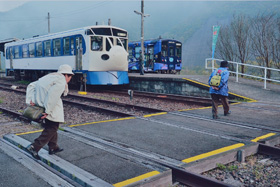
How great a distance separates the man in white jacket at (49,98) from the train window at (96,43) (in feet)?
34.1

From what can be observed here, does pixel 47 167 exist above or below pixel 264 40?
below

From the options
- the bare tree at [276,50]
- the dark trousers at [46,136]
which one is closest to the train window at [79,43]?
the dark trousers at [46,136]

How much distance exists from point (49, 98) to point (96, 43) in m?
10.8

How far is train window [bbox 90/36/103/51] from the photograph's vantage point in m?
14.3

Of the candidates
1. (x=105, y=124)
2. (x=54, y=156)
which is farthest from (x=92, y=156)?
(x=105, y=124)

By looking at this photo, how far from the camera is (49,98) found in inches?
158

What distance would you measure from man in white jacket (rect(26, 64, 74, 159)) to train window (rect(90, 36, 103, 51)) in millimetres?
10382

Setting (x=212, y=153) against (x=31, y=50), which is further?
(x=31, y=50)

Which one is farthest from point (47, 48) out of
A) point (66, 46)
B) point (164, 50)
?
point (164, 50)

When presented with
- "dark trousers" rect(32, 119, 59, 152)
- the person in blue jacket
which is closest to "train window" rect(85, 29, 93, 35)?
the person in blue jacket

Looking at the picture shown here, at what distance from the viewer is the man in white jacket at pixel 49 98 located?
4.03 metres

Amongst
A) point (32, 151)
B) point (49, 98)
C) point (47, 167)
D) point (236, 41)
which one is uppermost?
point (236, 41)

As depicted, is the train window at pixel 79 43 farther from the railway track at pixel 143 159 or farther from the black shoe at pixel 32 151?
the black shoe at pixel 32 151

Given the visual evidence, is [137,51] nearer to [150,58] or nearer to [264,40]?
[150,58]
